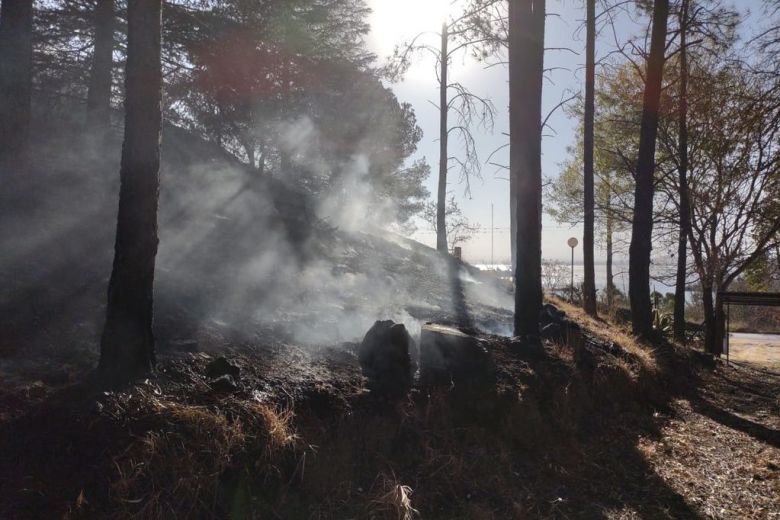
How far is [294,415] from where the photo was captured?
3744 mm

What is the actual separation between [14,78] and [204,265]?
11.1ft

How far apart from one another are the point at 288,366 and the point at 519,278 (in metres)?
3.70

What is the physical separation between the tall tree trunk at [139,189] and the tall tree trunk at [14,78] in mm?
3557

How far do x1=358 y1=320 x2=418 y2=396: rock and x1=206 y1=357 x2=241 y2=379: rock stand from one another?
125 cm

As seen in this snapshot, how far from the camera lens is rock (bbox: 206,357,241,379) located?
398 centimetres

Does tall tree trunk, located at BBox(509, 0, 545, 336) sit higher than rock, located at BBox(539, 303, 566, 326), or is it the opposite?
tall tree trunk, located at BBox(509, 0, 545, 336)

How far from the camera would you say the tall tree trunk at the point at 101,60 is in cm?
941

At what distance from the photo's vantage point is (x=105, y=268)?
228 inches

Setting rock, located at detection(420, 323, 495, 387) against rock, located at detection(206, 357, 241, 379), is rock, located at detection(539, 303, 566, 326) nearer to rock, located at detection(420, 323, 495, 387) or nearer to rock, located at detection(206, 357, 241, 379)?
rock, located at detection(420, 323, 495, 387)

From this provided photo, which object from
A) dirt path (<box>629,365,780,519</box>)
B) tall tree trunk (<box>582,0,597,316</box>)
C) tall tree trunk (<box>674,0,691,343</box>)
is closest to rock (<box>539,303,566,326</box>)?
dirt path (<box>629,365,780,519</box>)

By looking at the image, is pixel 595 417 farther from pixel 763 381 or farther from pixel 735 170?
pixel 735 170

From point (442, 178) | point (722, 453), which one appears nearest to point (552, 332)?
point (722, 453)

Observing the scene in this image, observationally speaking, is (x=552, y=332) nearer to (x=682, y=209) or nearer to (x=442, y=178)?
(x=682, y=209)

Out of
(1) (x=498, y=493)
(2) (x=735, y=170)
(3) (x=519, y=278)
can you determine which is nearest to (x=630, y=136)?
(2) (x=735, y=170)
